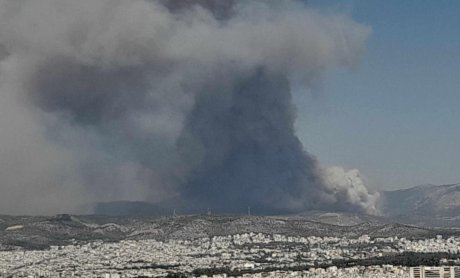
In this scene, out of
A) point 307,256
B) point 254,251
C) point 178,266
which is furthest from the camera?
point 254,251

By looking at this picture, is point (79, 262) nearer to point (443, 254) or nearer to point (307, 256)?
point (307, 256)

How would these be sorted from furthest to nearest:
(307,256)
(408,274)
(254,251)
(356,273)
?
(254,251), (307,256), (356,273), (408,274)

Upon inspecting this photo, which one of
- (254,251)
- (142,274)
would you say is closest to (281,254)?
(254,251)

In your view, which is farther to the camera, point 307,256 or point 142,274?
point 307,256

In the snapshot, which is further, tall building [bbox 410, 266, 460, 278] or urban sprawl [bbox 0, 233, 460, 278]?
urban sprawl [bbox 0, 233, 460, 278]

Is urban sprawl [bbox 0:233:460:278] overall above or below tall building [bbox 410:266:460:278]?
above

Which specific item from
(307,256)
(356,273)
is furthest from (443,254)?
(356,273)

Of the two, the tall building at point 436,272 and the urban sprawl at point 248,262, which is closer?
the tall building at point 436,272

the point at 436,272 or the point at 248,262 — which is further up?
the point at 248,262

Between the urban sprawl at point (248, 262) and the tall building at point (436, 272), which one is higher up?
the urban sprawl at point (248, 262)

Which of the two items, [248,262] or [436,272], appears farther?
[248,262]
